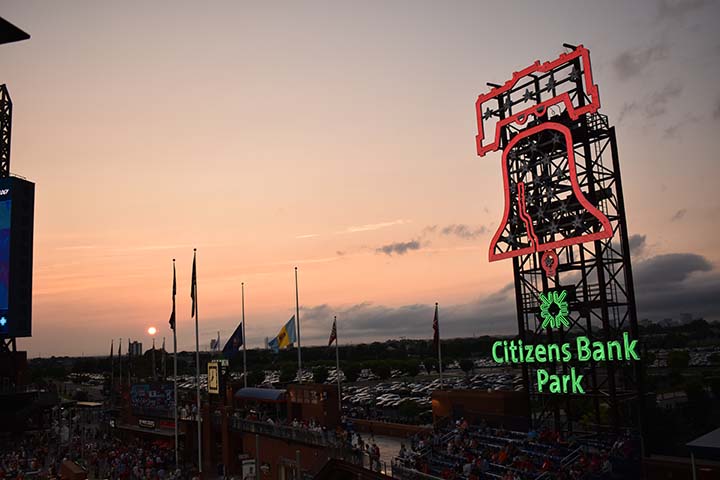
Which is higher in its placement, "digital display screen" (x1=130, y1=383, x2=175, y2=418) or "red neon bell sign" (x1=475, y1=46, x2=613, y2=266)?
"red neon bell sign" (x1=475, y1=46, x2=613, y2=266)

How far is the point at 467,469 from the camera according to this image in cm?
2520

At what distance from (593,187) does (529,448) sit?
1187 cm

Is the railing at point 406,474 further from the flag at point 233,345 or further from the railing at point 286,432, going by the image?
the flag at point 233,345

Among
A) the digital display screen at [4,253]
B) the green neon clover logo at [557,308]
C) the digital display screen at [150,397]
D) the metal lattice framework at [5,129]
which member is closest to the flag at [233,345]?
the digital display screen at [150,397]

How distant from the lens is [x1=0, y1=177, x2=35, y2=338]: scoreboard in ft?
177

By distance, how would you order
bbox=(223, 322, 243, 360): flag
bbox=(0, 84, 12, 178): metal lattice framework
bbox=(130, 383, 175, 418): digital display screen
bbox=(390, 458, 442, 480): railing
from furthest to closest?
1. bbox=(0, 84, 12, 178): metal lattice framework
2. bbox=(130, 383, 175, 418): digital display screen
3. bbox=(223, 322, 243, 360): flag
4. bbox=(390, 458, 442, 480): railing

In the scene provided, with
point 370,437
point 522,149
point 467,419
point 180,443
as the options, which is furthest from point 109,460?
point 522,149

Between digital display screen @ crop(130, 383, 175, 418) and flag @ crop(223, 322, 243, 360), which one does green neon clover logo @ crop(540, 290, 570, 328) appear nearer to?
flag @ crop(223, 322, 243, 360)

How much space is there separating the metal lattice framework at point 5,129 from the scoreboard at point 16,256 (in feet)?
34.5

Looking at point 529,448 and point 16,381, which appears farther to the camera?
Result: point 16,381

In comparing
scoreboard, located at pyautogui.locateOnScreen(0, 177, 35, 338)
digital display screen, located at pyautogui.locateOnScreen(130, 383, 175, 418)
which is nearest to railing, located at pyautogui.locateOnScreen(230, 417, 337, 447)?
digital display screen, located at pyautogui.locateOnScreen(130, 383, 175, 418)

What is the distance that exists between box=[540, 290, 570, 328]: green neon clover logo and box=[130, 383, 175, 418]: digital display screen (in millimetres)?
39864

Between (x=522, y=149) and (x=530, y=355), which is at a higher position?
(x=522, y=149)

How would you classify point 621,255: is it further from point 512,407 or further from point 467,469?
point 467,469
